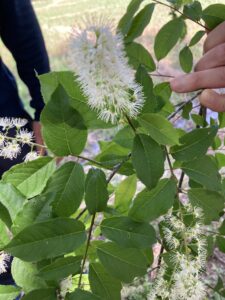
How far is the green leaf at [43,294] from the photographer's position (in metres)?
0.63

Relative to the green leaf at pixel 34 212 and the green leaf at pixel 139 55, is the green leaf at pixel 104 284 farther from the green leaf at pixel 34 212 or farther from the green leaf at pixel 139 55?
the green leaf at pixel 139 55

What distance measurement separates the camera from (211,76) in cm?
62

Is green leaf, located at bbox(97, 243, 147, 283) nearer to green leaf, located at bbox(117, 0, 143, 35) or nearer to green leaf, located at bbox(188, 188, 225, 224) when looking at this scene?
green leaf, located at bbox(188, 188, 225, 224)

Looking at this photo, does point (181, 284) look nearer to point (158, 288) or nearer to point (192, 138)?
point (158, 288)

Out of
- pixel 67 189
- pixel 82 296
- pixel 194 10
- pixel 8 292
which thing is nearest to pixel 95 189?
pixel 67 189

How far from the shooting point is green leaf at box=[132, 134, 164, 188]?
560 mm

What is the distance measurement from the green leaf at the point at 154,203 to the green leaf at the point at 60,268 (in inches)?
4.5

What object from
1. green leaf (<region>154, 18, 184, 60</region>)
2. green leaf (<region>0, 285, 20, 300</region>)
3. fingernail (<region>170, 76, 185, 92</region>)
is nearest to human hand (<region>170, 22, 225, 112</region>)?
fingernail (<region>170, 76, 185, 92</region>)

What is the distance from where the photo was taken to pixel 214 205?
73cm

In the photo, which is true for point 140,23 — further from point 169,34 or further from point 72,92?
point 72,92

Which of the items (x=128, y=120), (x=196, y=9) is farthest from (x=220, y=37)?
(x=128, y=120)

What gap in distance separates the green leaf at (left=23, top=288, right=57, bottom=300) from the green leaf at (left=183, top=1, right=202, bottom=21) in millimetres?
540

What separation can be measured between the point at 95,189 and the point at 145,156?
0.09m

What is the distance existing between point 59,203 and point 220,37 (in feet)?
1.23
